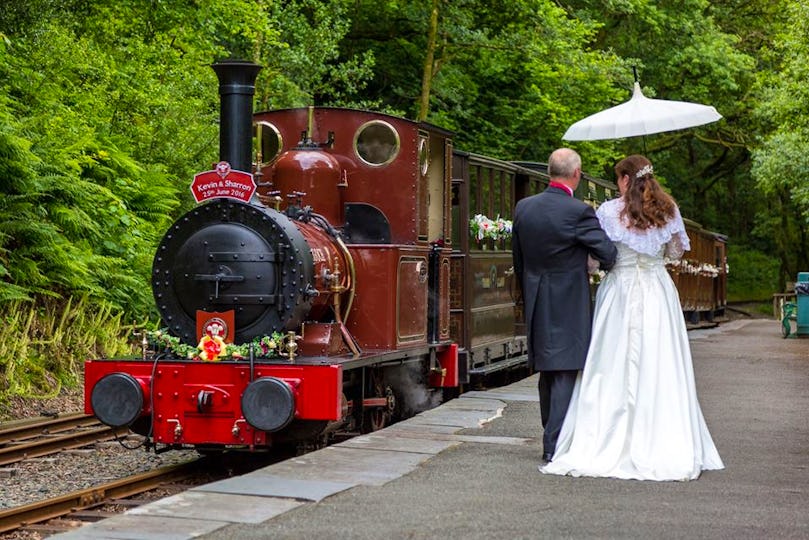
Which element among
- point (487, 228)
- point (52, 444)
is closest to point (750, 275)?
point (487, 228)

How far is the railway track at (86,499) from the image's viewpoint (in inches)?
273

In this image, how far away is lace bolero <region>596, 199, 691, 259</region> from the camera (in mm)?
7156

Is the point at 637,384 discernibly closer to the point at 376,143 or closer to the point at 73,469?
the point at 376,143

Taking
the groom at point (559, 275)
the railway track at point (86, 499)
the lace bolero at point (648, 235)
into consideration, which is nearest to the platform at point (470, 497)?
the groom at point (559, 275)

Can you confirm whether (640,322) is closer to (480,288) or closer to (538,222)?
(538,222)

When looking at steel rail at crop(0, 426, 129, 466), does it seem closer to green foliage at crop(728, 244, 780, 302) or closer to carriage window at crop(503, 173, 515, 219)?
carriage window at crop(503, 173, 515, 219)

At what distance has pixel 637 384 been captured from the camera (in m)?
7.10

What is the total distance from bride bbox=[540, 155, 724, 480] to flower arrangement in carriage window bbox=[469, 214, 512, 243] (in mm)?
6238

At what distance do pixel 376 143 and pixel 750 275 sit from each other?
45.0 meters

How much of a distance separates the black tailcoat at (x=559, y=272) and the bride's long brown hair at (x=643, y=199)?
0.22 meters

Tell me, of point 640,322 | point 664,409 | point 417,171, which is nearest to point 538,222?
point 640,322

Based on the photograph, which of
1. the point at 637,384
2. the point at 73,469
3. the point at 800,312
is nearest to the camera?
the point at 637,384

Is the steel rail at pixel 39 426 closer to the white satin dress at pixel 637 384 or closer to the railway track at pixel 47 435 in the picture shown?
the railway track at pixel 47 435

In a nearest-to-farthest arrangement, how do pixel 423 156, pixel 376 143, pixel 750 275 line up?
1. pixel 376 143
2. pixel 423 156
3. pixel 750 275
